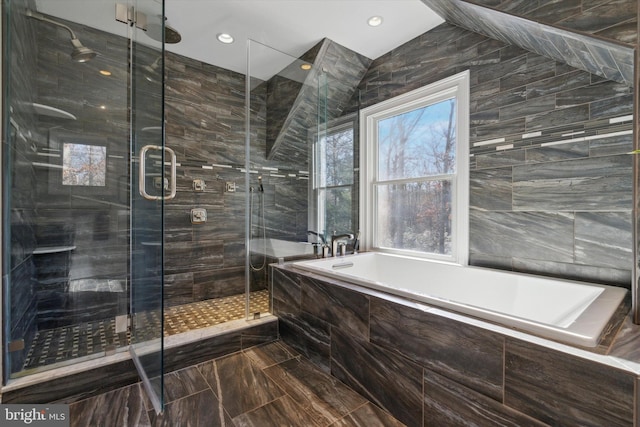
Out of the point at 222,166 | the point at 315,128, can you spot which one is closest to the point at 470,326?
the point at 315,128

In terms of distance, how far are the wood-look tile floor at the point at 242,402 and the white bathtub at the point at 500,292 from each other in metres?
0.64

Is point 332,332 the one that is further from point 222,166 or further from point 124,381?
point 222,166

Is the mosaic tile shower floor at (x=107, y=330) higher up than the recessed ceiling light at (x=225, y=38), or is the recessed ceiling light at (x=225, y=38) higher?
the recessed ceiling light at (x=225, y=38)

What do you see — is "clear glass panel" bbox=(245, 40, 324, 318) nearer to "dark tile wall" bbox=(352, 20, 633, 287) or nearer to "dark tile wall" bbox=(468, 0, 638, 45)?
"dark tile wall" bbox=(352, 20, 633, 287)

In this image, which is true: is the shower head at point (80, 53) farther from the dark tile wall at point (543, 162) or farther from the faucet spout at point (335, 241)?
the dark tile wall at point (543, 162)

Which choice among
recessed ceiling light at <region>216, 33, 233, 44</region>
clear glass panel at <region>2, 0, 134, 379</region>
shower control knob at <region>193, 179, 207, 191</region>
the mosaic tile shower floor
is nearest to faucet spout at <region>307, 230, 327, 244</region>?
the mosaic tile shower floor

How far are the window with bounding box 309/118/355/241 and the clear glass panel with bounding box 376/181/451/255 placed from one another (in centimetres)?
36

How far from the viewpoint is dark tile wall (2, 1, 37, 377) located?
1530 mm

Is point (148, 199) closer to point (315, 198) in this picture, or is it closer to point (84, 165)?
point (84, 165)

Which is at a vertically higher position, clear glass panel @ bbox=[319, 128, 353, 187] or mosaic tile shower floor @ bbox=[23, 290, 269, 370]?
clear glass panel @ bbox=[319, 128, 353, 187]

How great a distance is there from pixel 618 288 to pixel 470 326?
3.60ft

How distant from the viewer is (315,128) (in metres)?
2.82

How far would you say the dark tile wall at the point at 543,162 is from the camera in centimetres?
165

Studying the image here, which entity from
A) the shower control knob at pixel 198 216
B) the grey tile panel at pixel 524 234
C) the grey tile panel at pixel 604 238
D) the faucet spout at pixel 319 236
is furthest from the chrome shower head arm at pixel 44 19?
the grey tile panel at pixel 604 238
